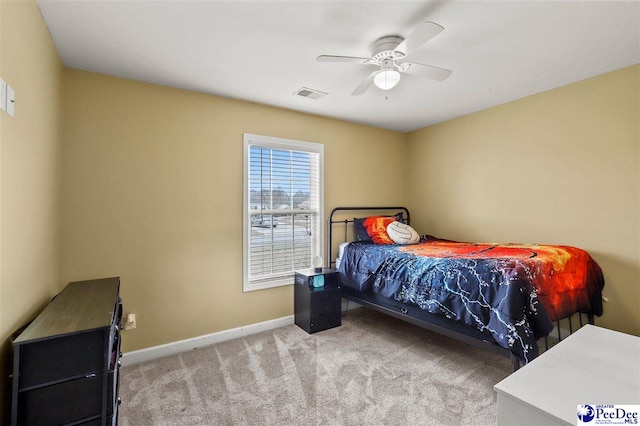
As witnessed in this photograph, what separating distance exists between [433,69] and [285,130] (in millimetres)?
1812

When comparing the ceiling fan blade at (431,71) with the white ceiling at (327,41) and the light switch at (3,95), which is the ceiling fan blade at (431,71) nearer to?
the white ceiling at (327,41)

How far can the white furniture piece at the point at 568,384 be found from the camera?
24.8 inches

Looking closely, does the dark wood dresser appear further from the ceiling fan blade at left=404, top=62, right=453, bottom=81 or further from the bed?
the ceiling fan blade at left=404, top=62, right=453, bottom=81

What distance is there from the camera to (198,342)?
2895mm

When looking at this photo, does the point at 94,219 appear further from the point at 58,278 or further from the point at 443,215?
the point at 443,215

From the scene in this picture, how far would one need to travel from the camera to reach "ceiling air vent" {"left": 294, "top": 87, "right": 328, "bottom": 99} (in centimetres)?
294

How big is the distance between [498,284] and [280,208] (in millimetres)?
2247

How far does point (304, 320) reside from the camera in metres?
3.29

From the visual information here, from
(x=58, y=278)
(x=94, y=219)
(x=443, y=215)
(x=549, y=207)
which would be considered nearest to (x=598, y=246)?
(x=549, y=207)

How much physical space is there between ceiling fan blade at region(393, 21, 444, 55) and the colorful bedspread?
1560mm

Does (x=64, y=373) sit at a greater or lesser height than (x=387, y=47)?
lesser

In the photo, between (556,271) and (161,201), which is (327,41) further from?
(556,271)

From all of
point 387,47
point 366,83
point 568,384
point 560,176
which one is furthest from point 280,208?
point 568,384

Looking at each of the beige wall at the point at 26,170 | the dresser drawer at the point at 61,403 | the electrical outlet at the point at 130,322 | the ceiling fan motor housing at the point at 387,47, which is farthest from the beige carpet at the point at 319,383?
the ceiling fan motor housing at the point at 387,47
